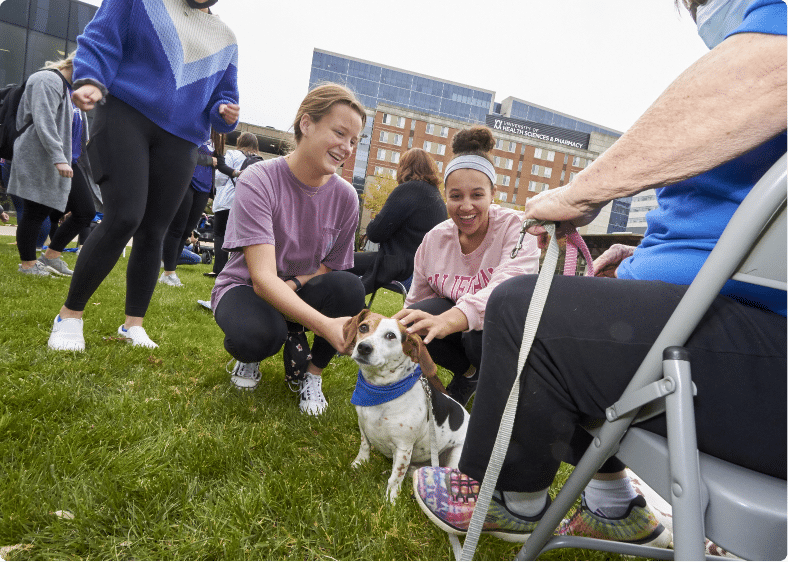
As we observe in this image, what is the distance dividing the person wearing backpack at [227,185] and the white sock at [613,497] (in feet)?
20.5

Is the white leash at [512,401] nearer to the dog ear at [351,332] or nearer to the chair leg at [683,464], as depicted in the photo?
the chair leg at [683,464]

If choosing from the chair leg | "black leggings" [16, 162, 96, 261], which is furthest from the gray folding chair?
"black leggings" [16, 162, 96, 261]

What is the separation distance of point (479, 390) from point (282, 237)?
6.05ft

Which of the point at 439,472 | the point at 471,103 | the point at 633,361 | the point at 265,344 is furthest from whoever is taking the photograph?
the point at 471,103

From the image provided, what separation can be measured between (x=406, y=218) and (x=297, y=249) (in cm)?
174

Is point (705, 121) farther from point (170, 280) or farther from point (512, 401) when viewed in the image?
point (170, 280)

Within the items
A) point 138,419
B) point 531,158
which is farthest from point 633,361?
point 531,158

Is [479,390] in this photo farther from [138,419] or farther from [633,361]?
[138,419]

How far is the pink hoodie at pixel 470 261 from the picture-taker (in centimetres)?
249

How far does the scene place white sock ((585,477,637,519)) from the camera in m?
1.54

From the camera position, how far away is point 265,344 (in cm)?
243

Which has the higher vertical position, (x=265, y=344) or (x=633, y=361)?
(x=633, y=361)

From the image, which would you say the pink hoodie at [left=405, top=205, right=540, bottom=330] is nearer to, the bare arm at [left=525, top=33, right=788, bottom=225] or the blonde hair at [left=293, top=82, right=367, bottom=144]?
the blonde hair at [left=293, top=82, right=367, bottom=144]

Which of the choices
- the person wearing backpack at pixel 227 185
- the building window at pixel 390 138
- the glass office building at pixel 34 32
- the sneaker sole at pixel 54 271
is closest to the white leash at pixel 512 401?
the sneaker sole at pixel 54 271
